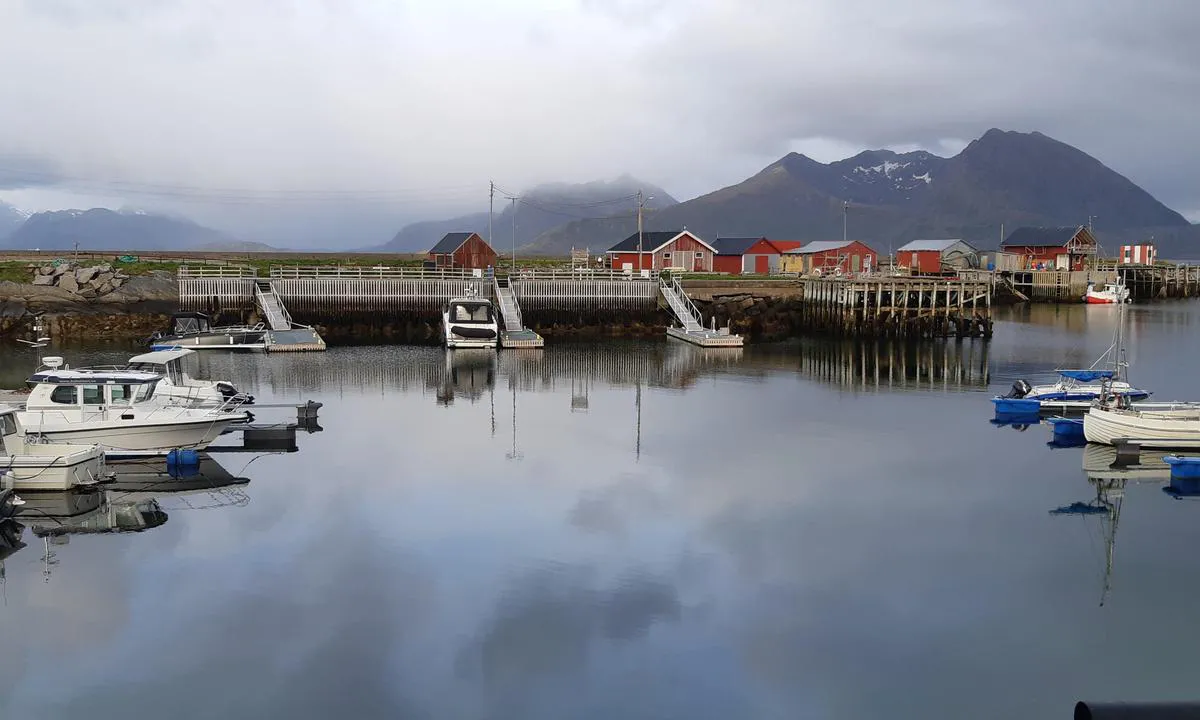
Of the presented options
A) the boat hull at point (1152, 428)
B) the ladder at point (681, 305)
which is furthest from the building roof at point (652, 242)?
the boat hull at point (1152, 428)

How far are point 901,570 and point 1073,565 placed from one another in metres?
3.58

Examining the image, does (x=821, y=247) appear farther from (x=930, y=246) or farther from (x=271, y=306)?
(x=271, y=306)

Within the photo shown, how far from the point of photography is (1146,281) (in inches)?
4205

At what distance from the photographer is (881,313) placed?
211ft

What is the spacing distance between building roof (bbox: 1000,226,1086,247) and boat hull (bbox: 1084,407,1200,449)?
74295 mm

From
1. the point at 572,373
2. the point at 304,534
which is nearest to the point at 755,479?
the point at 304,534

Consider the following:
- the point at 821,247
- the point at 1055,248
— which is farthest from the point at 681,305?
the point at 1055,248

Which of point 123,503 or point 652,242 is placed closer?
point 123,503

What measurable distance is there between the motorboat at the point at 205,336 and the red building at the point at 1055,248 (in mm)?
75798

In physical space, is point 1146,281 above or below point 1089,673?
above

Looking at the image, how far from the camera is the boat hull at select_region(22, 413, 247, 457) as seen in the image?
83.9 ft

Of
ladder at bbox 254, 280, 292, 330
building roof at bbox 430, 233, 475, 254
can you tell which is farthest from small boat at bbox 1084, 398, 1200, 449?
building roof at bbox 430, 233, 475, 254

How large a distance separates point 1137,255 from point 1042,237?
16834 mm

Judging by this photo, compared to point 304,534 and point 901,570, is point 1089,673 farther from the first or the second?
point 304,534
